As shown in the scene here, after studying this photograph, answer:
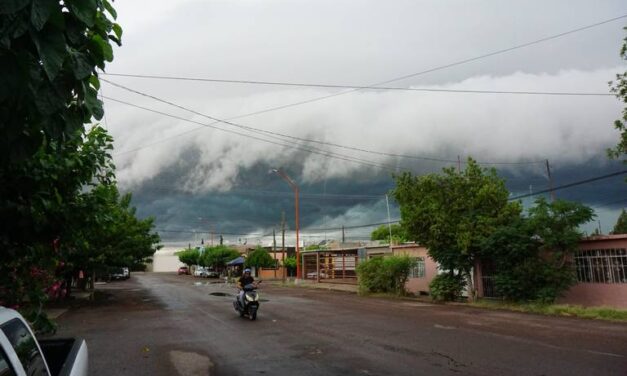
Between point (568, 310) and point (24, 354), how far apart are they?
57.9 feet

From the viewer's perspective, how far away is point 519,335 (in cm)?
1216

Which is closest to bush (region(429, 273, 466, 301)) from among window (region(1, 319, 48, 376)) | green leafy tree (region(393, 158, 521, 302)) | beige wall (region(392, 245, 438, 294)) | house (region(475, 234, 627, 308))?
green leafy tree (region(393, 158, 521, 302))

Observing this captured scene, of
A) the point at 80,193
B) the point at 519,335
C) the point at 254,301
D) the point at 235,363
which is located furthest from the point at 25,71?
the point at 254,301

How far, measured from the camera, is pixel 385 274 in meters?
28.6

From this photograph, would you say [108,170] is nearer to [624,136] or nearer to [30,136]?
[30,136]

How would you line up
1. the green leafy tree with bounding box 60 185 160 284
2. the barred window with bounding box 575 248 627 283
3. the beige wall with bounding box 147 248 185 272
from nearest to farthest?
1. the green leafy tree with bounding box 60 185 160 284
2. the barred window with bounding box 575 248 627 283
3. the beige wall with bounding box 147 248 185 272

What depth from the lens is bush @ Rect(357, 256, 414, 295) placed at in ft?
92.0

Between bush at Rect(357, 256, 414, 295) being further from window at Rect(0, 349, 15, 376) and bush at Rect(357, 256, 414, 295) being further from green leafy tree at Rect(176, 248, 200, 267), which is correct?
green leafy tree at Rect(176, 248, 200, 267)

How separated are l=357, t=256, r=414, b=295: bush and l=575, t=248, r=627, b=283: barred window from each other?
10.2 metres

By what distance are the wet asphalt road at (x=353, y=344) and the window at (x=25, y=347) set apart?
464 cm

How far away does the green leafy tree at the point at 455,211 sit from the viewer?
2169cm

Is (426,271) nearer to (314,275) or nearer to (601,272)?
(601,272)

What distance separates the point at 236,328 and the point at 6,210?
871cm

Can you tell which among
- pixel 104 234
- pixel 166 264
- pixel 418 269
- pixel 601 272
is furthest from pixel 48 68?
pixel 166 264
